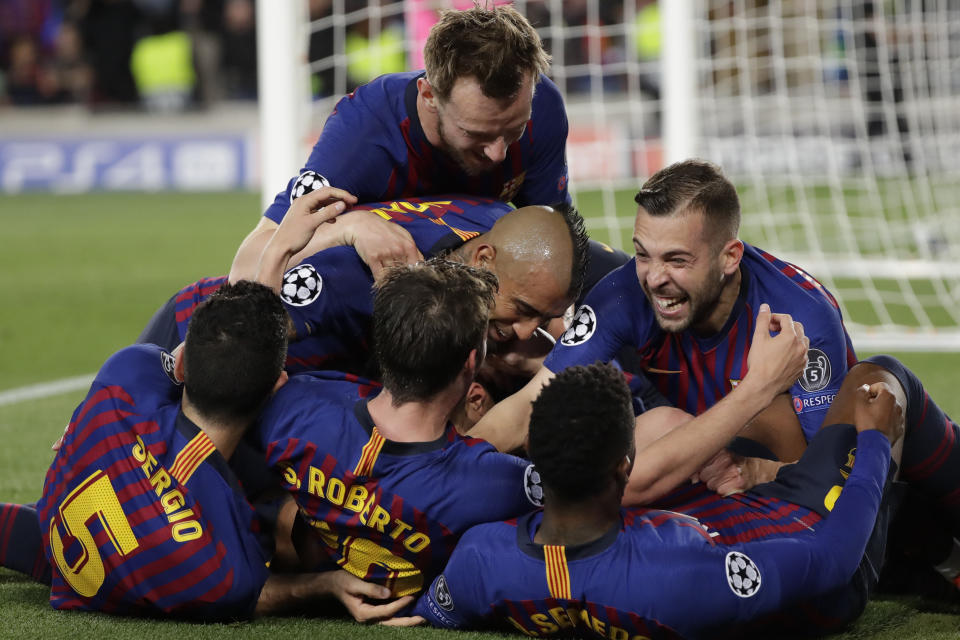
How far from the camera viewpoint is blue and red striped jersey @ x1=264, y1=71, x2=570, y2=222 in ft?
13.9

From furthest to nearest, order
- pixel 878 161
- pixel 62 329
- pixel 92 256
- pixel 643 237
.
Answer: pixel 92 256, pixel 878 161, pixel 62 329, pixel 643 237

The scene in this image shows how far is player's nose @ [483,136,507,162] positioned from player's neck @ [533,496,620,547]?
137 centimetres

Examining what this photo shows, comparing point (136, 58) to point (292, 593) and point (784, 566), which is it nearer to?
point (292, 593)

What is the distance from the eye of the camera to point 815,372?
3428 millimetres

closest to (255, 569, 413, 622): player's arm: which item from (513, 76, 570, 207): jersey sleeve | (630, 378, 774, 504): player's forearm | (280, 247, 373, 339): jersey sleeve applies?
(630, 378, 774, 504): player's forearm

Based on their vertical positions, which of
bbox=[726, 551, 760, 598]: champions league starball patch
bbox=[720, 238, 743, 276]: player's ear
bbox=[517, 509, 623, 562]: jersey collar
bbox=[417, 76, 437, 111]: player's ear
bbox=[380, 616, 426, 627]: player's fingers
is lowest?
bbox=[380, 616, 426, 627]: player's fingers

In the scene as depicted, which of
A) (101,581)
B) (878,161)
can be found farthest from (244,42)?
(101,581)

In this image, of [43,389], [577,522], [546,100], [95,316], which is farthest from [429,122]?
[95,316]

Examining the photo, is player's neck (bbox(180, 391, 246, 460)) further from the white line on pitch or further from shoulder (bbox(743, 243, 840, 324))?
the white line on pitch

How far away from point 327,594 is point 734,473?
3.59ft

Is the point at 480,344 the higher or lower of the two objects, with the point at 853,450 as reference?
higher

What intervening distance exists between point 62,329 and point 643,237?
6.05 m

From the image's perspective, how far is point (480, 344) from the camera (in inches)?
124

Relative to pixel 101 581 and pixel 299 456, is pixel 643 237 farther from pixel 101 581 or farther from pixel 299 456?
pixel 101 581
